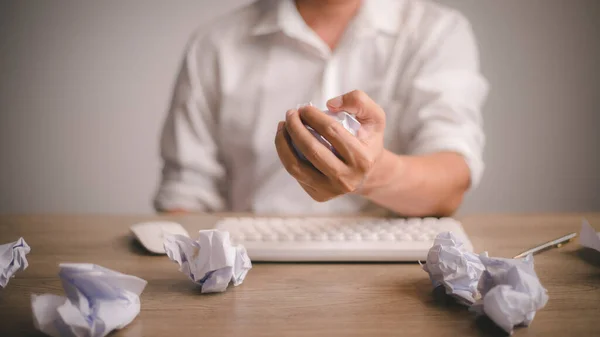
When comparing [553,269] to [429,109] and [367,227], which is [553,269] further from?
[429,109]

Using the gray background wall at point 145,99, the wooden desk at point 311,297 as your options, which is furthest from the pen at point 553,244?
the gray background wall at point 145,99

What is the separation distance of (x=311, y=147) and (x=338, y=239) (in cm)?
11

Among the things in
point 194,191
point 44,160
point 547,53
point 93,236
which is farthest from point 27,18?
point 547,53

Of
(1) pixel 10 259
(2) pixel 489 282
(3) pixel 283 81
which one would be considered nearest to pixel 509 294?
(2) pixel 489 282

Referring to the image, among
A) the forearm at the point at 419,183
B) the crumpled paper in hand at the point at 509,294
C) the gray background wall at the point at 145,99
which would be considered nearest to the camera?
the crumpled paper in hand at the point at 509,294

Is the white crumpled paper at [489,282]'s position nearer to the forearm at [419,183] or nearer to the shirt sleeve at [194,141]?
the forearm at [419,183]

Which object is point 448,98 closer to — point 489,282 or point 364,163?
point 364,163

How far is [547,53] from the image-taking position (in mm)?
→ 1417

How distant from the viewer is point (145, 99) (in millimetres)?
1462

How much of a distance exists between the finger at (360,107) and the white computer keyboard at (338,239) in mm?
113

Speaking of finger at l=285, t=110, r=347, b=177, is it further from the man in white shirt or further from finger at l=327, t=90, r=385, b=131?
the man in white shirt

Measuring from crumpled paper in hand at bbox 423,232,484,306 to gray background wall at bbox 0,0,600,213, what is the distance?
1094mm

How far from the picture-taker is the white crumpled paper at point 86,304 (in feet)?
1.19

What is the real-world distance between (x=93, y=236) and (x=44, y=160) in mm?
996
